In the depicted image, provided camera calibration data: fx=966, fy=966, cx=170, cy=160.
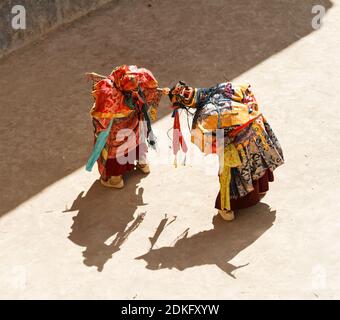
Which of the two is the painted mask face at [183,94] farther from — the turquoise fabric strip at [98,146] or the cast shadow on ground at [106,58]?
the cast shadow on ground at [106,58]

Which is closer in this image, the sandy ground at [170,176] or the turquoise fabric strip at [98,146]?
the sandy ground at [170,176]

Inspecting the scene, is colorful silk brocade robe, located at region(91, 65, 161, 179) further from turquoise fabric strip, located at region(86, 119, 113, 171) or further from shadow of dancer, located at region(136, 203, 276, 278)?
shadow of dancer, located at region(136, 203, 276, 278)

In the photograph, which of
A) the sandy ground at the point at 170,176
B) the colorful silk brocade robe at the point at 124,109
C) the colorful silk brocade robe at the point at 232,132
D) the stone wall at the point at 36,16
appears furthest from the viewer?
the stone wall at the point at 36,16

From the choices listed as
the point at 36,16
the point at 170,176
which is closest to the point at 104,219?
the point at 170,176

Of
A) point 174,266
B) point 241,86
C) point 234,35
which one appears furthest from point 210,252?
point 234,35

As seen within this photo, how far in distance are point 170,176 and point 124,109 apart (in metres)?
1.06

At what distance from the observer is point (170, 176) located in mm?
10078

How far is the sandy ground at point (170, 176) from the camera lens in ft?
28.5

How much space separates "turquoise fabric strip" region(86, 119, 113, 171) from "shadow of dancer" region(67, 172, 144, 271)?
434 mm

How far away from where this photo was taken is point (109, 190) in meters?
9.98

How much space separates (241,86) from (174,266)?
178 centimetres

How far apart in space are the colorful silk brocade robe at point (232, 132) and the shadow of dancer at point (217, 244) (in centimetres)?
35

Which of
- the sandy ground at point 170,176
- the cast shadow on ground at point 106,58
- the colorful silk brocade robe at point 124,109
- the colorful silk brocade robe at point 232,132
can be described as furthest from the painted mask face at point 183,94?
the cast shadow on ground at point 106,58

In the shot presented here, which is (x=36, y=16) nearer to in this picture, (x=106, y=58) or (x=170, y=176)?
(x=106, y=58)
